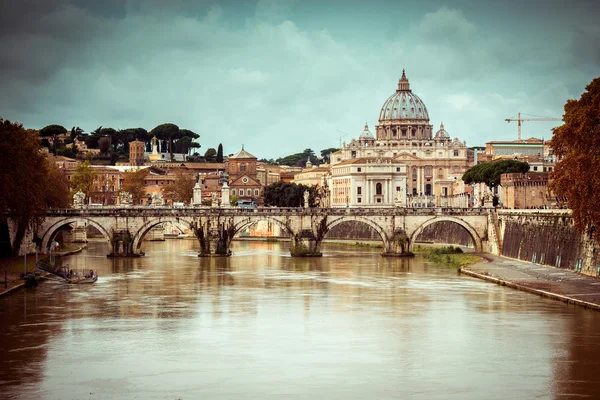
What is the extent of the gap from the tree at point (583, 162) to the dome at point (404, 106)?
130m

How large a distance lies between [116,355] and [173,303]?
11138 mm

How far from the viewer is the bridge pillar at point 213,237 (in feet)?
218

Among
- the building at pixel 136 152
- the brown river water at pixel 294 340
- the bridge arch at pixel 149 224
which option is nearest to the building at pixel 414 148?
the building at pixel 136 152

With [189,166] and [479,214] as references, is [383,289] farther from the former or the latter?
[189,166]

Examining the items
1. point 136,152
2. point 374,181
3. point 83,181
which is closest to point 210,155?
point 136,152

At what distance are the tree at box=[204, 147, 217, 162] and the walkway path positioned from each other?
11996 centimetres

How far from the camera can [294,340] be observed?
33344 mm

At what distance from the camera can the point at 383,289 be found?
46.5 metres

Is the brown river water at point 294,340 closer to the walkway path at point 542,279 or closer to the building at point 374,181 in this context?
the walkway path at point 542,279

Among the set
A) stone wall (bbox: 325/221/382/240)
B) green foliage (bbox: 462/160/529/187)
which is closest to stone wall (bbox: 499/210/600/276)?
green foliage (bbox: 462/160/529/187)

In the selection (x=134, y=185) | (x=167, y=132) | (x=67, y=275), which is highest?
(x=167, y=132)

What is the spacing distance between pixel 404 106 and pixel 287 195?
2519 inches

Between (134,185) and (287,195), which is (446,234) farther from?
(134,185)

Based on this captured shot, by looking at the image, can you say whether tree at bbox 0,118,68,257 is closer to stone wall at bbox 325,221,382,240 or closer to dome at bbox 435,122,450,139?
stone wall at bbox 325,221,382,240
